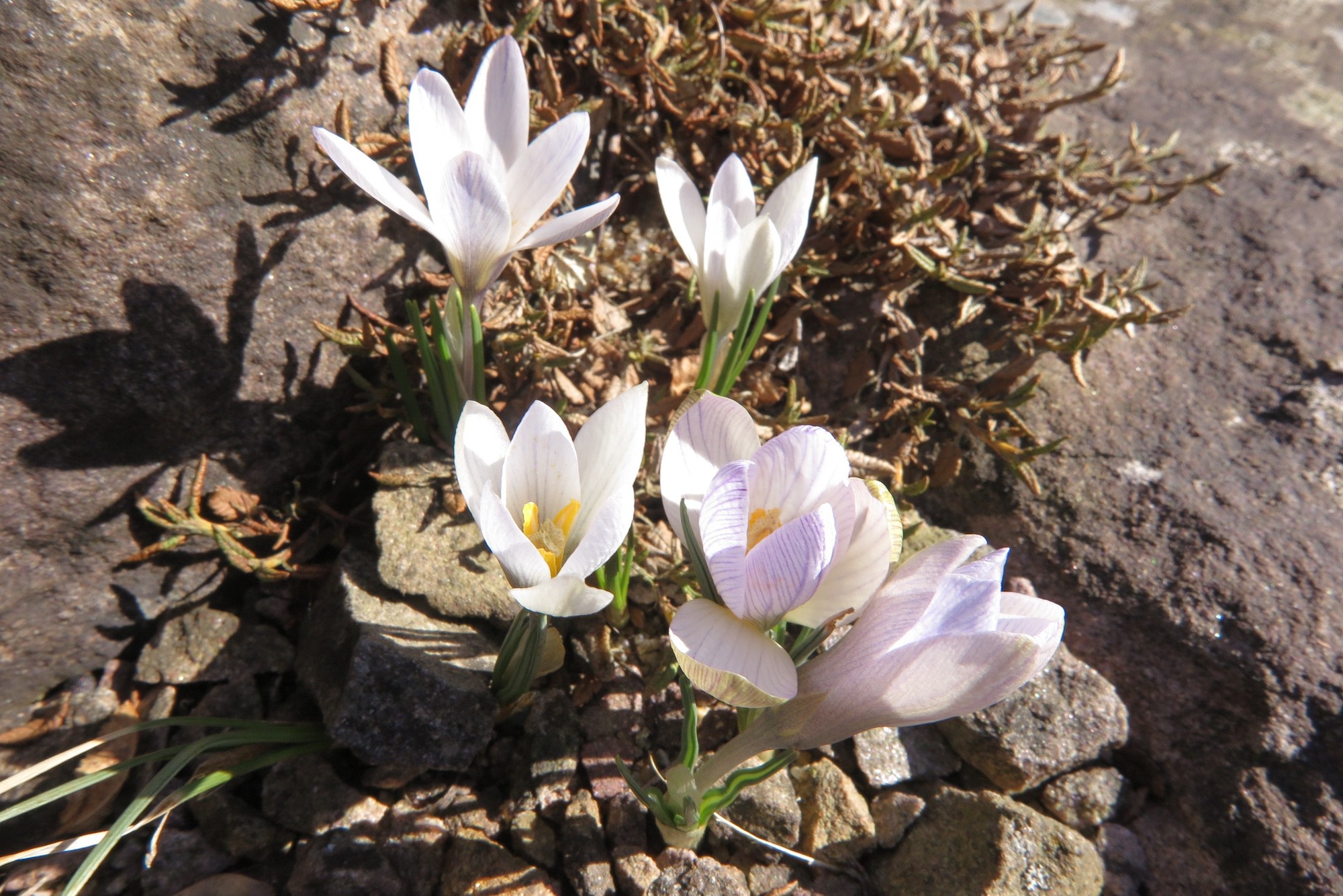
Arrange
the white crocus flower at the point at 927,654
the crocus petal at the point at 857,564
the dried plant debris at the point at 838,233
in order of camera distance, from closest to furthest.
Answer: the white crocus flower at the point at 927,654 → the crocus petal at the point at 857,564 → the dried plant debris at the point at 838,233

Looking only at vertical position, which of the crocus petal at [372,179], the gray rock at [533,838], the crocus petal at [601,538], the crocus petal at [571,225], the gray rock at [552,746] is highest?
the crocus petal at [372,179]

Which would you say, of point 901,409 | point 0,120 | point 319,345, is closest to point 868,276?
point 901,409

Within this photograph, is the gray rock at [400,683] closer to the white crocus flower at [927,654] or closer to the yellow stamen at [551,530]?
the yellow stamen at [551,530]

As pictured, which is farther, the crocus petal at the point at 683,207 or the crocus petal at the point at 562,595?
the crocus petal at the point at 683,207

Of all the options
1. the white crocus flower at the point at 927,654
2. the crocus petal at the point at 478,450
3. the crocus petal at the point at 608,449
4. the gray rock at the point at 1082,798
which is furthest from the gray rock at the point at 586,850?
the gray rock at the point at 1082,798

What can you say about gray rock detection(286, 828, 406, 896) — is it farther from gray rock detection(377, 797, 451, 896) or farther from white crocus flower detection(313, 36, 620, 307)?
white crocus flower detection(313, 36, 620, 307)

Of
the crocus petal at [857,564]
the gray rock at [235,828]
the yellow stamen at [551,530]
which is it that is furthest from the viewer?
the gray rock at [235,828]
